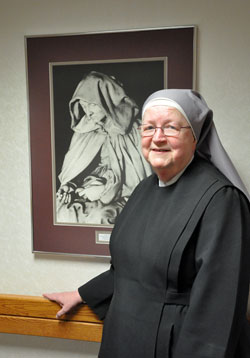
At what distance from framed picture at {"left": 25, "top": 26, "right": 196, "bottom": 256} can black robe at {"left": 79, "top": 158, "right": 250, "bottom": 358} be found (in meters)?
0.27

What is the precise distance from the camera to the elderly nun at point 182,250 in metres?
1.20

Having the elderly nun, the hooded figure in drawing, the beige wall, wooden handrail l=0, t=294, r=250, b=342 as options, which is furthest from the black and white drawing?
wooden handrail l=0, t=294, r=250, b=342

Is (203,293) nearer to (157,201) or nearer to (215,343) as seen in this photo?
(215,343)

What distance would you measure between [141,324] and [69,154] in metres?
0.81

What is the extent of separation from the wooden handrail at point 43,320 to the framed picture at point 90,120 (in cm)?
24

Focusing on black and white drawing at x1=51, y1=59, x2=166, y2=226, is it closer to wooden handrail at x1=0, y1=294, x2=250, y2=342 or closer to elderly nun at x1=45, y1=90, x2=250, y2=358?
elderly nun at x1=45, y1=90, x2=250, y2=358

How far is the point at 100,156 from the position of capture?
5.90 ft

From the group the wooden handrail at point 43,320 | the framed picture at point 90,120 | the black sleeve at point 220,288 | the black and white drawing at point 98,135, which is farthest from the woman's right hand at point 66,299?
the black sleeve at point 220,288

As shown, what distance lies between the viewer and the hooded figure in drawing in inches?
68.7

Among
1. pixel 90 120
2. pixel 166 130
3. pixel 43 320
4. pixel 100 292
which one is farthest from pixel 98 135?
pixel 43 320

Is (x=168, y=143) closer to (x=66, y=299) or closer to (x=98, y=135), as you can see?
(x=98, y=135)

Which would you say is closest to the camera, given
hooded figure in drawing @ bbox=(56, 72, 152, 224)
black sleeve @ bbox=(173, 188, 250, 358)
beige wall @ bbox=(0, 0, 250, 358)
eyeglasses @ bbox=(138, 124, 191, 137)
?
black sleeve @ bbox=(173, 188, 250, 358)

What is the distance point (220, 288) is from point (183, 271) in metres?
0.14

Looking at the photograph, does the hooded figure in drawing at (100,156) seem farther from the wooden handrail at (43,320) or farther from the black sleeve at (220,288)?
the black sleeve at (220,288)
